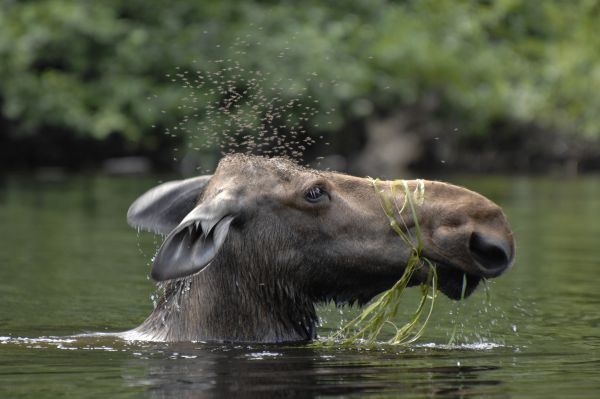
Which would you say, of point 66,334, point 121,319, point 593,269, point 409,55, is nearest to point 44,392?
point 66,334

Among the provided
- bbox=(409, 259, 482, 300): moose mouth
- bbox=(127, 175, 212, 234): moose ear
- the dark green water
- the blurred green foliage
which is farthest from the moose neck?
the blurred green foliage

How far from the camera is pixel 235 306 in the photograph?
861 cm

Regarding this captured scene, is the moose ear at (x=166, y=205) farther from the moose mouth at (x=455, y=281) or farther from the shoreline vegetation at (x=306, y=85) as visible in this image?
the shoreline vegetation at (x=306, y=85)

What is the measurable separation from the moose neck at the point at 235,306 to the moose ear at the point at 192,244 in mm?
438

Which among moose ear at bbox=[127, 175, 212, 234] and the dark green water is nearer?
the dark green water

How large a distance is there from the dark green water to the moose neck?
0.13 m

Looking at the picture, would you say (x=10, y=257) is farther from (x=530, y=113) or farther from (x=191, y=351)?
(x=530, y=113)

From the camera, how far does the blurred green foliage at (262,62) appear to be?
33.7 m

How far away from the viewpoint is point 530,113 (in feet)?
139

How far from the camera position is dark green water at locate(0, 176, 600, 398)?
7.32m

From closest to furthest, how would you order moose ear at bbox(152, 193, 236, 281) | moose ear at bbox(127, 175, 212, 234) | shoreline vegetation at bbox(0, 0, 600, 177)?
moose ear at bbox(152, 193, 236, 281)
moose ear at bbox(127, 175, 212, 234)
shoreline vegetation at bbox(0, 0, 600, 177)

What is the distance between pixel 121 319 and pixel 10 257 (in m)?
5.05

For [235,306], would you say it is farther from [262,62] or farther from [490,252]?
[262,62]

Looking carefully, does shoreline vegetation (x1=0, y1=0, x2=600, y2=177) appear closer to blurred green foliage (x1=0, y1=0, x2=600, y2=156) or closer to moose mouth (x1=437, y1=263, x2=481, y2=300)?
blurred green foliage (x1=0, y1=0, x2=600, y2=156)
